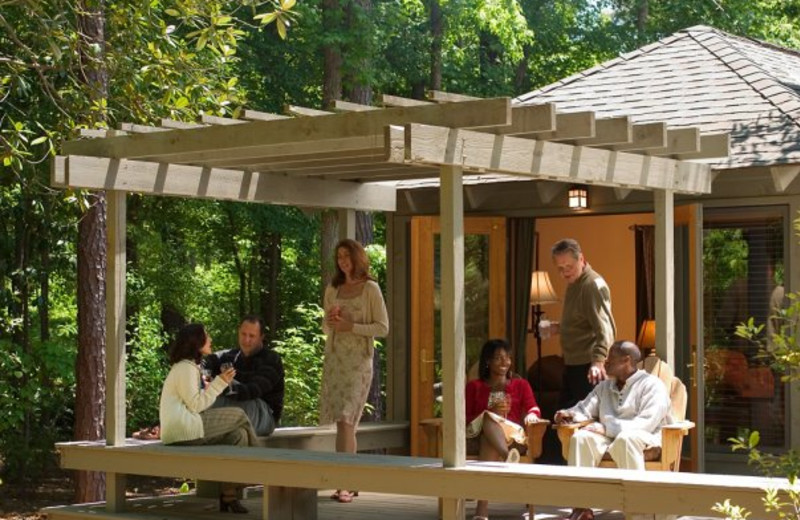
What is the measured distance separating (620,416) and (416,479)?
1.48 m

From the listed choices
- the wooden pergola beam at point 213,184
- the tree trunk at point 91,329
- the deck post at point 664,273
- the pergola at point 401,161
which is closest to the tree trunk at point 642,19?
the tree trunk at point 91,329

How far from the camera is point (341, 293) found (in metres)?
9.08

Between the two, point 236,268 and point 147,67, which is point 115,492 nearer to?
point 147,67

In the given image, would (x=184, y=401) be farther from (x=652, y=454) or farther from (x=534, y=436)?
(x=652, y=454)

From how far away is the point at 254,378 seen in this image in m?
8.91

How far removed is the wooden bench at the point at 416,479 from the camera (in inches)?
259

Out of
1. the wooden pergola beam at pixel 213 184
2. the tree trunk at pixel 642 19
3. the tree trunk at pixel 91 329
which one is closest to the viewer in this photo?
the wooden pergola beam at pixel 213 184

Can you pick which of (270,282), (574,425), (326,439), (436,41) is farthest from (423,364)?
(270,282)

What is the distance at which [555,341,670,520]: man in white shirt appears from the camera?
772 cm

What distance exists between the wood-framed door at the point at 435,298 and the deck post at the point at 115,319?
2.60 m

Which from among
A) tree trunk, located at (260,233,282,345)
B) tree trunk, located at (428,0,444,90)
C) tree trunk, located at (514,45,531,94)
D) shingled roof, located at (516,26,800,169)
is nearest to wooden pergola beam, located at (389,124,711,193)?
shingled roof, located at (516,26,800,169)

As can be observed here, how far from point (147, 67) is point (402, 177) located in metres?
2.07

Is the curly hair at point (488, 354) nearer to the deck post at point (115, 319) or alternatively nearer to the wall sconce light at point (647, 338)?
the deck post at point (115, 319)

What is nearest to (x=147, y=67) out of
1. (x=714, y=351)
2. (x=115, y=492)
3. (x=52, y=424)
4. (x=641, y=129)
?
(x=115, y=492)
